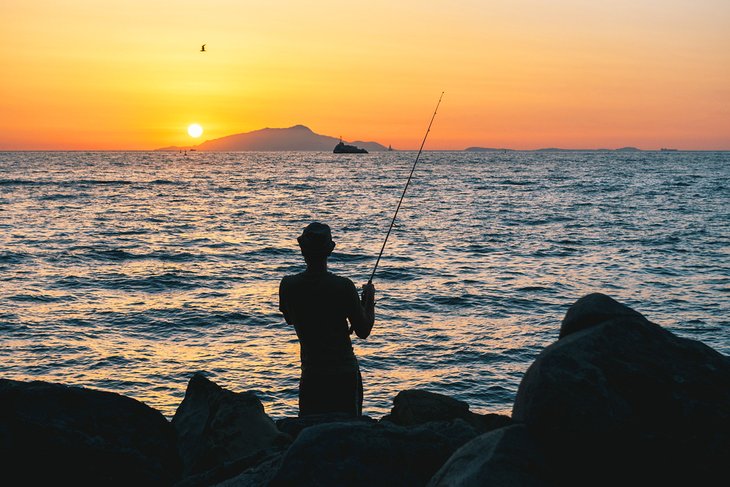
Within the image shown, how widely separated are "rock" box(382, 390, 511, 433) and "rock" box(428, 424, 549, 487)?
3.08 meters

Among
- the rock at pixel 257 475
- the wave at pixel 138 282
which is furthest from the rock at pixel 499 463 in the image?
the wave at pixel 138 282

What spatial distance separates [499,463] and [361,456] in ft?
3.07

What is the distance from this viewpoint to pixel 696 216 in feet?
146

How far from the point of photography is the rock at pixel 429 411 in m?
7.02

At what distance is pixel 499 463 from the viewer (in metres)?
3.65

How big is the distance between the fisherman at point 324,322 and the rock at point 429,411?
1561 mm

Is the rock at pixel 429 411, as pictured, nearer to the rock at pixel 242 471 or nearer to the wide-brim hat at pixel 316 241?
the rock at pixel 242 471

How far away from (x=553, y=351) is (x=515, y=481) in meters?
0.71

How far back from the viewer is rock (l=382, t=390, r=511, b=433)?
23.0ft

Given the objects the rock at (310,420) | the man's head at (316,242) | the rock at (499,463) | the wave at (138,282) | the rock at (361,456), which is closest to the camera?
the rock at (499,463)

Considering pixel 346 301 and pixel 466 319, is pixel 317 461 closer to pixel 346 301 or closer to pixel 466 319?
pixel 346 301

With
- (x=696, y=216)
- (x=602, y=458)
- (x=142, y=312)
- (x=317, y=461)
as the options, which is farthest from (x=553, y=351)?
Answer: (x=696, y=216)

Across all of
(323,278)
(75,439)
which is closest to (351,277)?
(75,439)

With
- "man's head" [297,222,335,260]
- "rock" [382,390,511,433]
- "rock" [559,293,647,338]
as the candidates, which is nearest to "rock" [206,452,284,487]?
"man's head" [297,222,335,260]
